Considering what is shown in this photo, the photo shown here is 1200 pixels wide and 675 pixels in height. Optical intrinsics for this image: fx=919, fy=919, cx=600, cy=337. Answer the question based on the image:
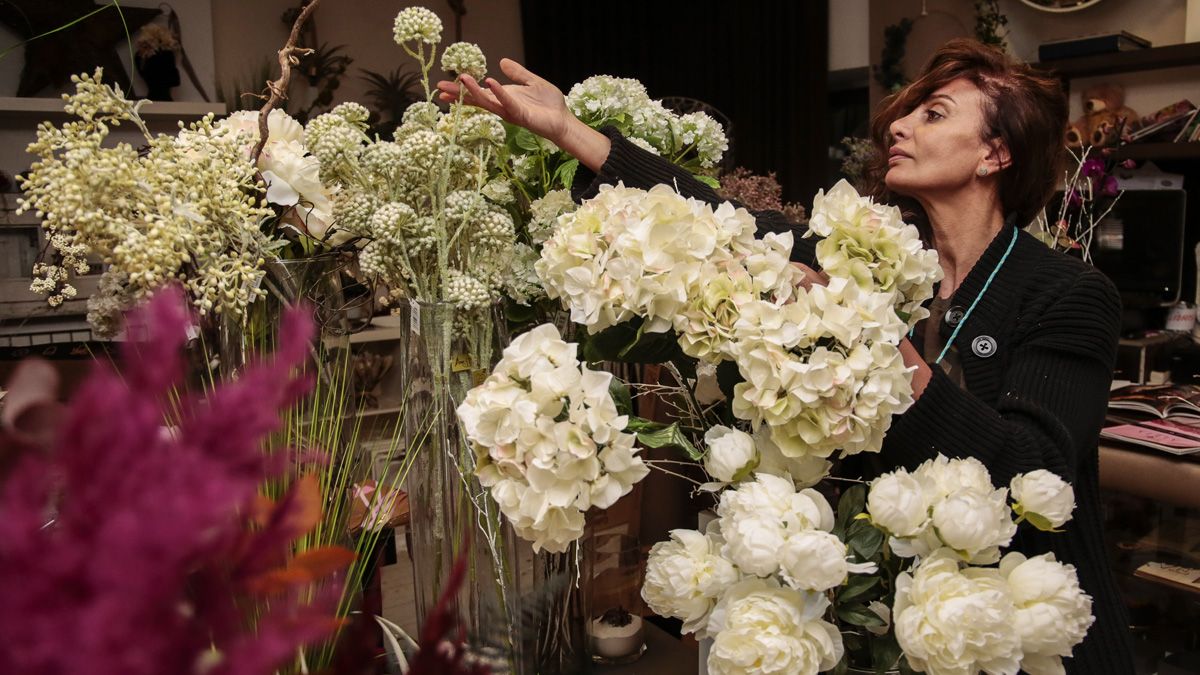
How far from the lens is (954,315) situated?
1.23 metres

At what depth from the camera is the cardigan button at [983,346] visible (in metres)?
1.17

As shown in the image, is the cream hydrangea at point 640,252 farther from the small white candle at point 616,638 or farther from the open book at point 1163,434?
the open book at point 1163,434

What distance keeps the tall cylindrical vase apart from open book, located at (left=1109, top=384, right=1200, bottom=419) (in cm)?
193

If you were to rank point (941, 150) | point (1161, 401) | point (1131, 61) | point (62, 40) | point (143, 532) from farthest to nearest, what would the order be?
point (62, 40), point (1131, 61), point (1161, 401), point (941, 150), point (143, 532)

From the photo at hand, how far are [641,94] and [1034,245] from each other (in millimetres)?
606

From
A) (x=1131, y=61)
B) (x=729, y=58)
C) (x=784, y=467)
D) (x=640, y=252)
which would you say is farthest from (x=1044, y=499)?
(x=729, y=58)

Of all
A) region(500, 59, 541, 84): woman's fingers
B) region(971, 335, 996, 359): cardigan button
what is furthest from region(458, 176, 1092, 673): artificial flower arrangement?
region(971, 335, 996, 359): cardigan button

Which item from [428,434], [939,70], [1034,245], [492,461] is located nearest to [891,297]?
[492,461]

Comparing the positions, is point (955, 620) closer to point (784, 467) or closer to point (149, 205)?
point (784, 467)

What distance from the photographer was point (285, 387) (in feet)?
0.75

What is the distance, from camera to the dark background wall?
220 inches

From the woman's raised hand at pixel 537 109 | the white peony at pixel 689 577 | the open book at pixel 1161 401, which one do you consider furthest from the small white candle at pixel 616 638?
the open book at pixel 1161 401

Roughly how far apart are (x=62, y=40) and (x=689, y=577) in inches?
184

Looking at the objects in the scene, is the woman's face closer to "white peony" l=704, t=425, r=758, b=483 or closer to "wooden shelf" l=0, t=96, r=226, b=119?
"white peony" l=704, t=425, r=758, b=483
